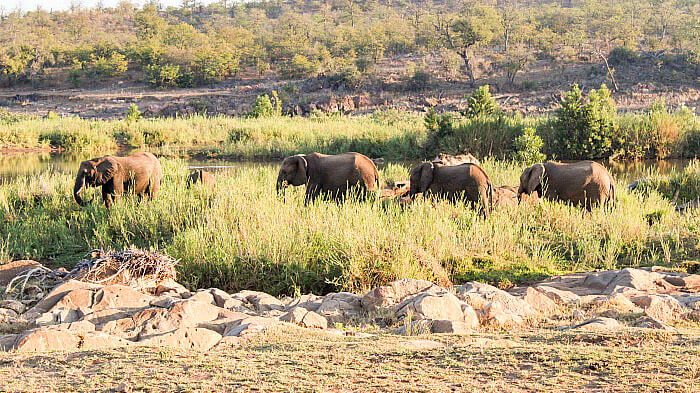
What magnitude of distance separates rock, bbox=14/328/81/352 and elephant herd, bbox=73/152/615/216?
6.28m

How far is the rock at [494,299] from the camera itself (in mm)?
5832

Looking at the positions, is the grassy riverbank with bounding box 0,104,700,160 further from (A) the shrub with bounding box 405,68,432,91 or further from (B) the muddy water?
(A) the shrub with bounding box 405,68,432,91

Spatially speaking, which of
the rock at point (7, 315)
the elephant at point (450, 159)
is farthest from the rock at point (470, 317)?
the elephant at point (450, 159)

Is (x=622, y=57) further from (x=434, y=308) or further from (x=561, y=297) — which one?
(x=434, y=308)

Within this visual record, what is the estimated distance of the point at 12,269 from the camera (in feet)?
26.3

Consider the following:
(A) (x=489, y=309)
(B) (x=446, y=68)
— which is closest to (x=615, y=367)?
(A) (x=489, y=309)

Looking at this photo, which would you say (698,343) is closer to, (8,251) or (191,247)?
(191,247)

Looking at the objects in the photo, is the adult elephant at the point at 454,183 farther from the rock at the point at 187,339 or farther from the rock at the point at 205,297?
the rock at the point at 187,339

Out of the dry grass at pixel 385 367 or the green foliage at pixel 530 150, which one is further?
the green foliage at pixel 530 150

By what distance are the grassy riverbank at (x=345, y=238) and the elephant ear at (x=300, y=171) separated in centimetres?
50

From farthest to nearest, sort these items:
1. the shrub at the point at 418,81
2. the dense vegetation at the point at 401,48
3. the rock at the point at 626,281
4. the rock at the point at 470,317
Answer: the dense vegetation at the point at 401,48, the shrub at the point at 418,81, the rock at the point at 626,281, the rock at the point at 470,317

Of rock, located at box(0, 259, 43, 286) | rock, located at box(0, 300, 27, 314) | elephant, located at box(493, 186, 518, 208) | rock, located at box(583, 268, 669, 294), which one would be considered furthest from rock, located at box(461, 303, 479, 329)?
elephant, located at box(493, 186, 518, 208)

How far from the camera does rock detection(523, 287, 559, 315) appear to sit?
6.04m

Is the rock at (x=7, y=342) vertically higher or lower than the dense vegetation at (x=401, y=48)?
lower
